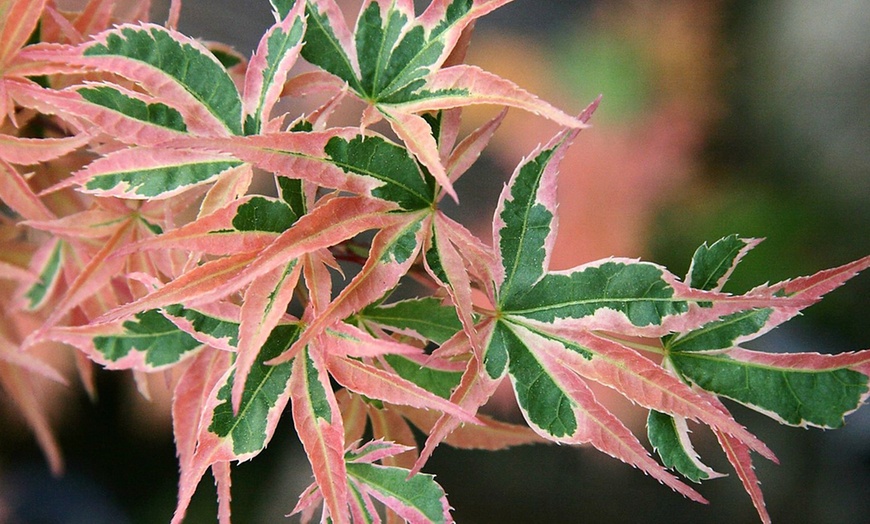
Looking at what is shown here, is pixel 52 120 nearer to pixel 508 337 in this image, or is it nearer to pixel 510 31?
pixel 508 337

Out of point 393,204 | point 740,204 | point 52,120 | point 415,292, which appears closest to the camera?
point 393,204

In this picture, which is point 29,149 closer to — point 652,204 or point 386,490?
point 386,490

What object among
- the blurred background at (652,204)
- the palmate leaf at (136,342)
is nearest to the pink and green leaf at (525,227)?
the palmate leaf at (136,342)

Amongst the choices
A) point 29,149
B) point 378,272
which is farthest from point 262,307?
point 29,149

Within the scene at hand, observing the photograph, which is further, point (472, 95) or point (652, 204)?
point (652, 204)

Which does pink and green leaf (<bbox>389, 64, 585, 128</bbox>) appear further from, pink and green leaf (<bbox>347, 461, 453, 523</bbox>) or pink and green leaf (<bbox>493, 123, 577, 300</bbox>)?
pink and green leaf (<bbox>347, 461, 453, 523</bbox>)

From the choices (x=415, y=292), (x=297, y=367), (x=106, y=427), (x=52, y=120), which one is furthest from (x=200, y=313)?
(x=106, y=427)

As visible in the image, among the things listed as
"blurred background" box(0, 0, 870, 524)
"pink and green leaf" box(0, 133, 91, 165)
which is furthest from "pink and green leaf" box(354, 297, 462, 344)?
"blurred background" box(0, 0, 870, 524)

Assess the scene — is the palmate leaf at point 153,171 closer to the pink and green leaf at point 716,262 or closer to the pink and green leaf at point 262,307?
the pink and green leaf at point 262,307
